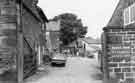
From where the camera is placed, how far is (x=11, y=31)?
9.98 metres

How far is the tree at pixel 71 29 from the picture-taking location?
57406 mm

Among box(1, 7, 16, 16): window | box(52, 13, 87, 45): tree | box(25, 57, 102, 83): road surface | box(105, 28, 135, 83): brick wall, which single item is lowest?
box(25, 57, 102, 83): road surface

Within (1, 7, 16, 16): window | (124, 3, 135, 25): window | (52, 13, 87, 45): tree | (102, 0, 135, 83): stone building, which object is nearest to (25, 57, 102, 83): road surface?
(102, 0, 135, 83): stone building

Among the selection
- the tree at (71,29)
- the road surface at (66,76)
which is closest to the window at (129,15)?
the road surface at (66,76)

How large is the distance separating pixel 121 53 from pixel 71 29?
50.6m

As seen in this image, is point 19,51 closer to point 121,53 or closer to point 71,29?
point 121,53

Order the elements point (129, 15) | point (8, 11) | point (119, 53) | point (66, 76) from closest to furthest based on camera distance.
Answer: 1. point (119, 53)
2. point (8, 11)
3. point (129, 15)
4. point (66, 76)

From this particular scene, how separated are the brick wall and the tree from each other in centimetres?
4932

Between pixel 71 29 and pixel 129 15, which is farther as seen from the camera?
pixel 71 29

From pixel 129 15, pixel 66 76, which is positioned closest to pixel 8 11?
pixel 66 76

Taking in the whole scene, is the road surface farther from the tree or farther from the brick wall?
the tree

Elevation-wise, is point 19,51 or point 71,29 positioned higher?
point 71,29

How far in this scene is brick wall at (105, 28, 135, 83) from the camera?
7461 mm

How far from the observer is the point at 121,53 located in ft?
24.8
